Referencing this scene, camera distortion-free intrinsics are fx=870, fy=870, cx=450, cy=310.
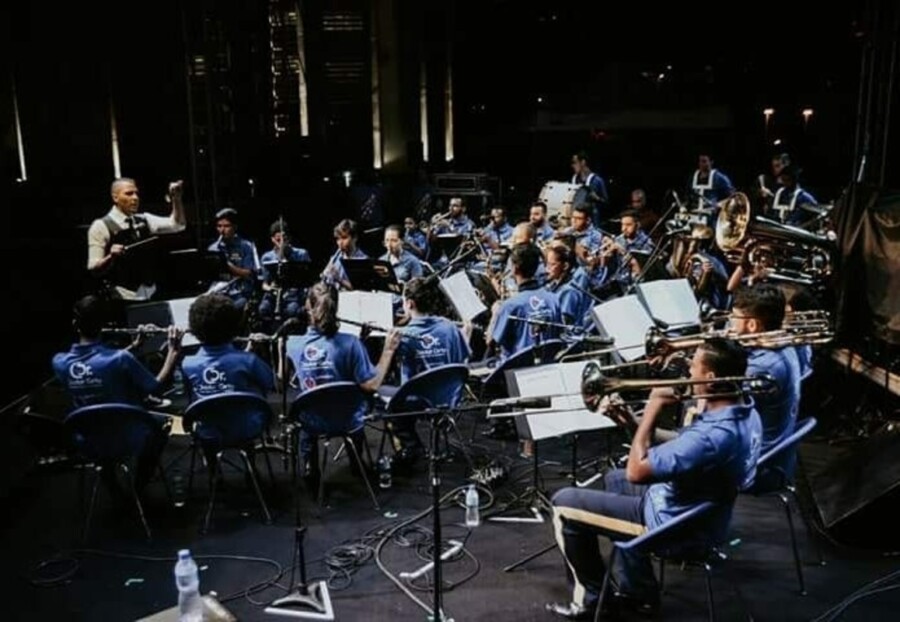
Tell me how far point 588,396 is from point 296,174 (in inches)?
361

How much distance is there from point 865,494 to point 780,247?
3017 mm

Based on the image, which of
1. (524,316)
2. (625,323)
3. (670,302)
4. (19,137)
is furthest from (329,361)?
(19,137)

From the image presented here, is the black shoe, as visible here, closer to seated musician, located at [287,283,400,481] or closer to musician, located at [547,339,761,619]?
musician, located at [547,339,761,619]

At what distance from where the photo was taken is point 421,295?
654 centimetres

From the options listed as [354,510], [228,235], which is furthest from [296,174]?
[354,510]

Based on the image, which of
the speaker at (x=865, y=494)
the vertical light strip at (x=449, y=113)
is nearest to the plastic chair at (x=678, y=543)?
the speaker at (x=865, y=494)

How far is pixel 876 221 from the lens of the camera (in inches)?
290

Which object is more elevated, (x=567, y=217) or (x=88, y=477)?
(x=567, y=217)

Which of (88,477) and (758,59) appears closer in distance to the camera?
(88,477)

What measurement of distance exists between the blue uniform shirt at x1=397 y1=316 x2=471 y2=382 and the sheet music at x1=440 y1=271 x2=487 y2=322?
0.92 metres

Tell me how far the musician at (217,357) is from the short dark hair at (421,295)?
1257 millimetres

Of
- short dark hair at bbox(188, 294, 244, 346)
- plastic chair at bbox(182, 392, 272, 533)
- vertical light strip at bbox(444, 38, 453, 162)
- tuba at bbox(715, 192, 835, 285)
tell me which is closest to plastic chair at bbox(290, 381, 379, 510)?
plastic chair at bbox(182, 392, 272, 533)

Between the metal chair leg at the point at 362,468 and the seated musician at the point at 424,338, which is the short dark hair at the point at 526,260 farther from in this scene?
the metal chair leg at the point at 362,468

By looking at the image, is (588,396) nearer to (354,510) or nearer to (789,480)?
(789,480)
